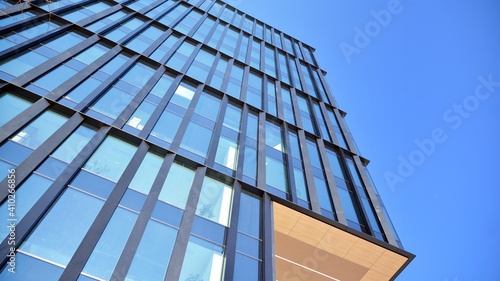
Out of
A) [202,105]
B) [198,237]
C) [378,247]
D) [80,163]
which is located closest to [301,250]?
[378,247]

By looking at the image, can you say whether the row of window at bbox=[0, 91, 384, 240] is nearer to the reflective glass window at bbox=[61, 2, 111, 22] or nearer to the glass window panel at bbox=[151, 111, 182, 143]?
the glass window panel at bbox=[151, 111, 182, 143]

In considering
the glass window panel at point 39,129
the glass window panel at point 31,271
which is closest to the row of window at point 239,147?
the glass window panel at point 39,129

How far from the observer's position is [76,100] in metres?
14.9

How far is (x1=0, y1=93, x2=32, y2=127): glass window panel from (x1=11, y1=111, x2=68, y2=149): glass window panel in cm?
68

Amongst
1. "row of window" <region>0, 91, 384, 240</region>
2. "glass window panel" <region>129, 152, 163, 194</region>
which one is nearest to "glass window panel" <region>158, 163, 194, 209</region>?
"glass window panel" <region>129, 152, 163, 194</region>

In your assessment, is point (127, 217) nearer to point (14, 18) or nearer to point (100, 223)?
point (100, 223)

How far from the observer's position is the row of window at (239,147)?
13000 mm

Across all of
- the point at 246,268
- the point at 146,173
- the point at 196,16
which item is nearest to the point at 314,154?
the point at 246,268

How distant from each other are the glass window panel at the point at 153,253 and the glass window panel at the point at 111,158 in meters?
2.61

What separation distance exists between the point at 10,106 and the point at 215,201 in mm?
8492

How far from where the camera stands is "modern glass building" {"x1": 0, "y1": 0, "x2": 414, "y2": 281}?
10016mm

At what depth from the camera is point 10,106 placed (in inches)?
506

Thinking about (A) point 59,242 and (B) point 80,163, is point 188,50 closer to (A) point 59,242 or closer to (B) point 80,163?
(B) point 80,163

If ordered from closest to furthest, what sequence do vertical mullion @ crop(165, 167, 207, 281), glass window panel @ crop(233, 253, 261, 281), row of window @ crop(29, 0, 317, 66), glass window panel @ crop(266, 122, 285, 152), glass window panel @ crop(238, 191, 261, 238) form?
vertical mullion @ crop(165, 167, 207, 281)
glass window panel @ crop(233, 253, 261, 281)
glass window panel @ crop(238, 191, 261, 238)
glass window panel @ crop(266, 122, 285, 152)
row of window @ crop(29, 0, 317, 66)
